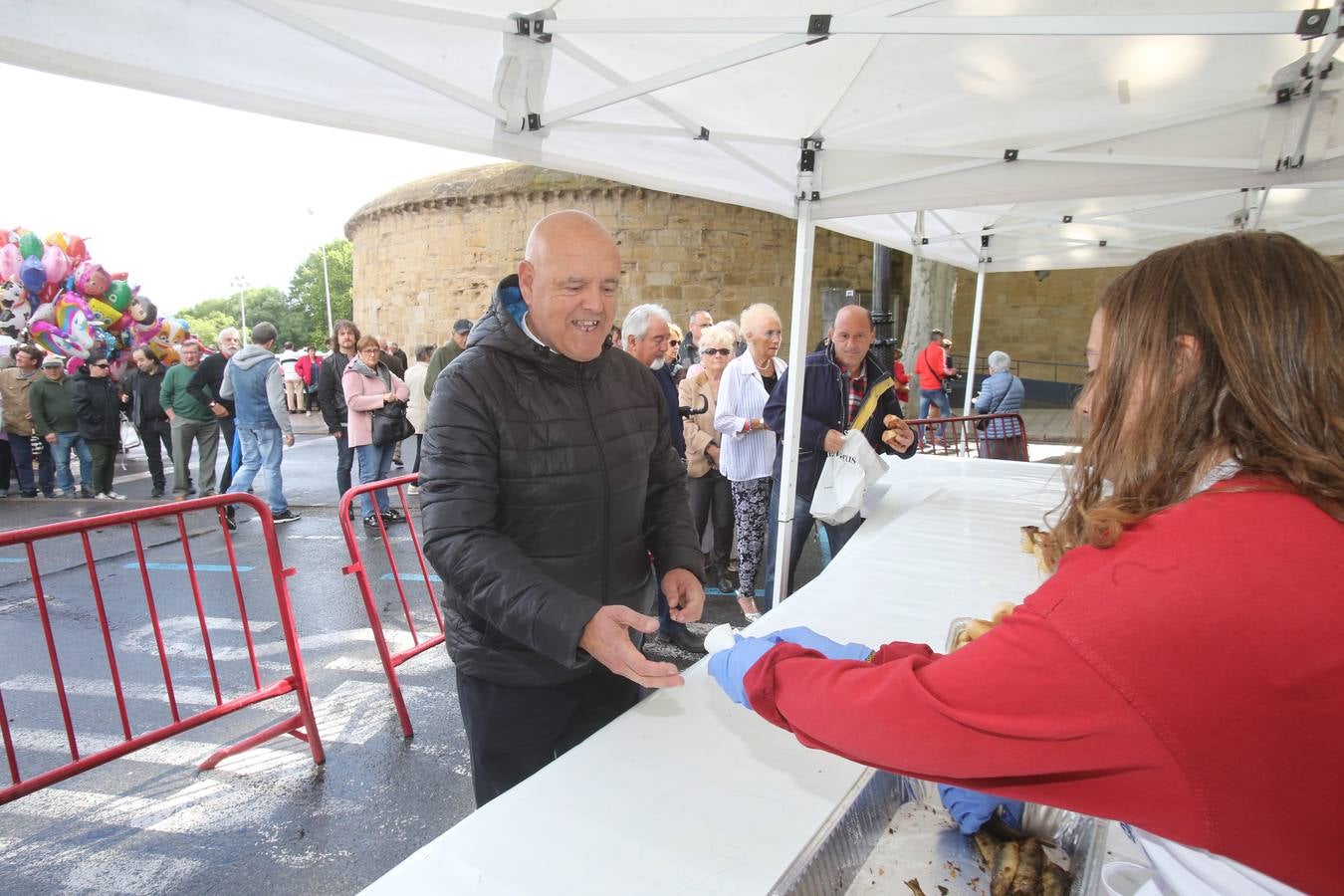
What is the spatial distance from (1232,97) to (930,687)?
3.38 meters

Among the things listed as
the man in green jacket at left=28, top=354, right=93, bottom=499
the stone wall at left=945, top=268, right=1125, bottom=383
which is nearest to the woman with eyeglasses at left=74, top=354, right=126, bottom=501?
the man in green jacket at left=28, top=354, right=93, bottom=499

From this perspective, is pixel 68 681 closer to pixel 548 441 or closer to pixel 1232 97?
pixel 548 441

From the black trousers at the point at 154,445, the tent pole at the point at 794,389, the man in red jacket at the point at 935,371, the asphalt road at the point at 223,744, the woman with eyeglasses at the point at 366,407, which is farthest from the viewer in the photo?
the man in red jacket at the point at 935,371

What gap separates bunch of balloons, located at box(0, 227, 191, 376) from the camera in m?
11.8

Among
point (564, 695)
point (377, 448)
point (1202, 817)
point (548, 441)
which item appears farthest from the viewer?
point (377, 448)

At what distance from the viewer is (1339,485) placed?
683 millimetres

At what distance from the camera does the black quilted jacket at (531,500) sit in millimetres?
1507

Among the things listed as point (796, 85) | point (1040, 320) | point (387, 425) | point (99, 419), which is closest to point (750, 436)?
point (796, 85)

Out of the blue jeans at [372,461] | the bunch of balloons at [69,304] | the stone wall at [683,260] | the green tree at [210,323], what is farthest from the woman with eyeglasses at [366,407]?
the green tree at [210,323]

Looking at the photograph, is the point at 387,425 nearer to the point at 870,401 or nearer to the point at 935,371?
the point at 870,401

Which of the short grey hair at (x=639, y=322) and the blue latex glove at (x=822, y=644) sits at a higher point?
the short grey hair at (x=639, y=322)

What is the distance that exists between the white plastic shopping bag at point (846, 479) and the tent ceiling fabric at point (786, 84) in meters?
1.20

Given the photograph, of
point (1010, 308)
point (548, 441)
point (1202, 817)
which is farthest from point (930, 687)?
point (1010, 308)

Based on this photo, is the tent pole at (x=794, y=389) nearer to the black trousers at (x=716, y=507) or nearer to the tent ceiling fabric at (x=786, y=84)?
the tent ceiling fabric at (x=786, y=84)
